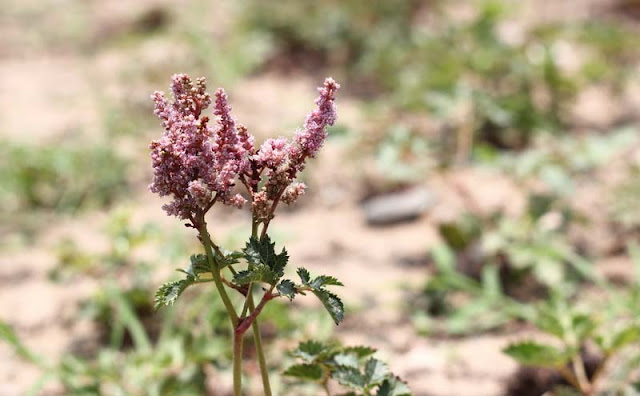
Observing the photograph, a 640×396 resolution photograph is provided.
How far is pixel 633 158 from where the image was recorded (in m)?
3.85

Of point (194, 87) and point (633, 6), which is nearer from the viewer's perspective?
point (194, 87)

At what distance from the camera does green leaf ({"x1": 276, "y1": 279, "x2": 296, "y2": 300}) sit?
141 centimetres

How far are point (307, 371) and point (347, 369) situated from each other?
9 cm

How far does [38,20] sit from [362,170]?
14.7 ft

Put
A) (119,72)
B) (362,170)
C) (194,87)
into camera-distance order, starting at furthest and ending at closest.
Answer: (119,72) < (362,170) < (194,87)

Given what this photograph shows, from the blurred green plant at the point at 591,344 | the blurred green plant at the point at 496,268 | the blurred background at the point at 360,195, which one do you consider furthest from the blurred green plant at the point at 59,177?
the blurred green plant at the point at 591,344

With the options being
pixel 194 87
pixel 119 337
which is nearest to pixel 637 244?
pixel 119 337

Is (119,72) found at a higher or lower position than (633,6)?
lower

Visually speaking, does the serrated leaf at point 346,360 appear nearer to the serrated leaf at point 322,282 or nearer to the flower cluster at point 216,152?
the serrated leaf at point 322,282

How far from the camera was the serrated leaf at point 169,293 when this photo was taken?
1.39 m

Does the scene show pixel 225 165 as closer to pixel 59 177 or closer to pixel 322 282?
pixel 322 282

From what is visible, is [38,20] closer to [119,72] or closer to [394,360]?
[119,72]

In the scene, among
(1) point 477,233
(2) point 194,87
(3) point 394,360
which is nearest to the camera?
(2) point 194,87

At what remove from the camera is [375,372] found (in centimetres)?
163
